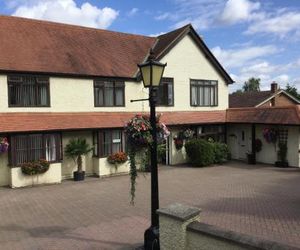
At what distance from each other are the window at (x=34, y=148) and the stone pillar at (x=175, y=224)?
10792 millimetres

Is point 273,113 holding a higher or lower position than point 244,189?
higher

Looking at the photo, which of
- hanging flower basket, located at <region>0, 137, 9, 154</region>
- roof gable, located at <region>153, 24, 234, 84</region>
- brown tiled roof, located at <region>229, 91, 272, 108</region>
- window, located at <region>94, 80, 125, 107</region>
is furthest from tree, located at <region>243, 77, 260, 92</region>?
hanging flower basket, located at <region>0, 137, 9, 154</region>

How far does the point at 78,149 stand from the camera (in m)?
16.6

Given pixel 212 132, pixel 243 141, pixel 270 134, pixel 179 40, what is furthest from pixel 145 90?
pixel 270 134

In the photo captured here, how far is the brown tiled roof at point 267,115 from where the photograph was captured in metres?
18.9

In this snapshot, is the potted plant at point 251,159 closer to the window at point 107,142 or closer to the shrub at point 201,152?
the shrub at point 201,152

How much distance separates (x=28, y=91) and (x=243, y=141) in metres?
13.2

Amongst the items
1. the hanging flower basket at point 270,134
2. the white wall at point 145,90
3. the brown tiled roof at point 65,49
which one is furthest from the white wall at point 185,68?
the hanging flower basket at point 270,134

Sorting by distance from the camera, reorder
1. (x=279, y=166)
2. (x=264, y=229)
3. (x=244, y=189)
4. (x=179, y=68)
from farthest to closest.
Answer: (x=179, y=68) < (x=279, y=166) < (x=244, y=189) < (x=264, y=229)

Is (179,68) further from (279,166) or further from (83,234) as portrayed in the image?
(83,234)

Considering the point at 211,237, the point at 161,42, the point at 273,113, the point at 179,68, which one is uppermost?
the point at 161,42

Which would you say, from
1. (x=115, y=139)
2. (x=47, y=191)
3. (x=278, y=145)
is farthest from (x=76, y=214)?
(x=278, y=145)

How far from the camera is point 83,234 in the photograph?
29.6ft

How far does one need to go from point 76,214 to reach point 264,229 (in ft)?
17.9
